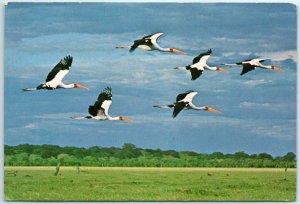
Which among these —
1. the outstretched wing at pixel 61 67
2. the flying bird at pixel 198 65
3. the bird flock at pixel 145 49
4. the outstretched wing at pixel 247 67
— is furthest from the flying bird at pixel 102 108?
the outstretched wing at pixel 247 67

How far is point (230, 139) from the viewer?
5.94 m

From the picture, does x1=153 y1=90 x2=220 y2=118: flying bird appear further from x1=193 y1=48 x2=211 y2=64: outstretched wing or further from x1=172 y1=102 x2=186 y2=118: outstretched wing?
x1=193 y1=48 x2=211 y2=64: outstretched wing

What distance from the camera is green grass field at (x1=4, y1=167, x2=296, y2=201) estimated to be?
19.4 feet

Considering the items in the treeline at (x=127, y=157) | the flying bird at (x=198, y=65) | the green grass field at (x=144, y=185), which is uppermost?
the flying bird at (x=198, y=65)

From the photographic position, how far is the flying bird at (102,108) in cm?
592

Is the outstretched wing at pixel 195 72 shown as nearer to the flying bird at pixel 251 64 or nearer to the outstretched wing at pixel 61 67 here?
the flying bird at pixel 251 64

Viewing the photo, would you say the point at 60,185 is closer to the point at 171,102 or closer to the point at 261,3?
the point at 171,102

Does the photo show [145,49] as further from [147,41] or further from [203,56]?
[203,56]

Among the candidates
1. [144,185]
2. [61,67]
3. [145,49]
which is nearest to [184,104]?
[145,49]

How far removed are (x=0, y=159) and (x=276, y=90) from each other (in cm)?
154

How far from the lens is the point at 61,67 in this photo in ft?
19.4

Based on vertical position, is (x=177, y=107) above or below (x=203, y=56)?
below

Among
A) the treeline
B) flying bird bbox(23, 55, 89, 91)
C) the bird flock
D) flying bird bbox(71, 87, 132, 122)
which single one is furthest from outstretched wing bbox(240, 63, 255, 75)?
flying bird bbox(23, 55, 89, 91)

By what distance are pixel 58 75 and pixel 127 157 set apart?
58 centimetres
